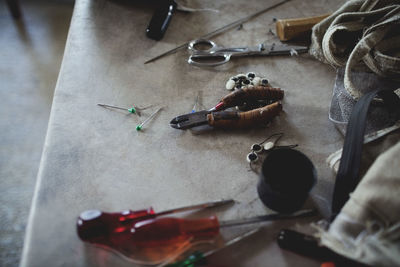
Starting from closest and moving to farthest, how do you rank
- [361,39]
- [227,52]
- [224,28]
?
[361,39], [227,52], [224,28]

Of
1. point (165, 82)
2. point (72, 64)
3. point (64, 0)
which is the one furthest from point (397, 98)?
point (64, 0)

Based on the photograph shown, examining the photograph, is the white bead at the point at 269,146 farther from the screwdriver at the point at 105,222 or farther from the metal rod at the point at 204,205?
the screwdriver at the point at 105,222

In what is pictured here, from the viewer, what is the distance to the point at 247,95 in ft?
2.82

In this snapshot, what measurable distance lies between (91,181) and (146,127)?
0.64ft

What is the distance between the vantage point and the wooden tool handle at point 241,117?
0.82 m

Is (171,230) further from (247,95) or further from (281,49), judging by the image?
(281,49)

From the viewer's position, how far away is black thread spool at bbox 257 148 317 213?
0.63 m

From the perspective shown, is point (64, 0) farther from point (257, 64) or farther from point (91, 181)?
point (91, 181)

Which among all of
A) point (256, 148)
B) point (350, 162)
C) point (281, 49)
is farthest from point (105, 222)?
point (281, 49)

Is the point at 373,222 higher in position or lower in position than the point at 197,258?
higher

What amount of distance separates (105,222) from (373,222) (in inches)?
18.7

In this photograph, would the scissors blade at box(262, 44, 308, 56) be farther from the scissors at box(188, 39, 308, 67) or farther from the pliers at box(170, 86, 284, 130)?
the pliers at box(170, 86, 284, 130)

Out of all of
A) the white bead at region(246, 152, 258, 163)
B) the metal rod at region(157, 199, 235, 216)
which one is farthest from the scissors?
the metal rod at region(157, 199, 235, 216)

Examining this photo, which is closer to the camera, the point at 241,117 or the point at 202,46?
the point at 241,117
